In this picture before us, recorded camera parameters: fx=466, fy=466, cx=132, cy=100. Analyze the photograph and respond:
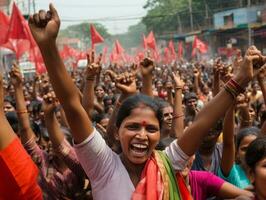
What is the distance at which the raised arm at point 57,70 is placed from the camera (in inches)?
66.5

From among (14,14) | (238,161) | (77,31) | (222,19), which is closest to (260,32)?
(222,19)

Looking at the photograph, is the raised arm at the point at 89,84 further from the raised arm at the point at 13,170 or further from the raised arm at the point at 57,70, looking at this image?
the raised arm at the point at 13,170

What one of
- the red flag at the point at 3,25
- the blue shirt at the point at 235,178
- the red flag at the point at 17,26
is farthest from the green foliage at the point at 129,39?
the blue shirt at the point at 235,178

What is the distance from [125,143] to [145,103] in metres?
0.21

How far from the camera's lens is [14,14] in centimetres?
1130

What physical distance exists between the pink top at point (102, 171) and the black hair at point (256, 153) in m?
0.53

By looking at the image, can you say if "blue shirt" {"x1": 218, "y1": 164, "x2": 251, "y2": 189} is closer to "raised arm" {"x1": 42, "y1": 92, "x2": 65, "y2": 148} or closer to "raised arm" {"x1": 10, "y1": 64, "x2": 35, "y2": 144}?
"raised arm" {"x1": 42, "y1": 92, "x2": 65, "y2": 148}

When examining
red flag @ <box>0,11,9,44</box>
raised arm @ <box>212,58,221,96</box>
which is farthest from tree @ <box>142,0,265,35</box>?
raised arm @ <box>212,58,221,96</box>

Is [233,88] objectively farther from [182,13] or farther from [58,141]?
[182,13]

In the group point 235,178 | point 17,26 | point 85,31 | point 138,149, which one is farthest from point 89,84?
point 85,31

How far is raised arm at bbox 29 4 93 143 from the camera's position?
1689mm

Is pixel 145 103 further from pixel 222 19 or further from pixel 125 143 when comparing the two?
pixel 222 19

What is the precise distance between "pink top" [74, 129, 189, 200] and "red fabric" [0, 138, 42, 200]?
40 cm

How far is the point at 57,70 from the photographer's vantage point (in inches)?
69.4
